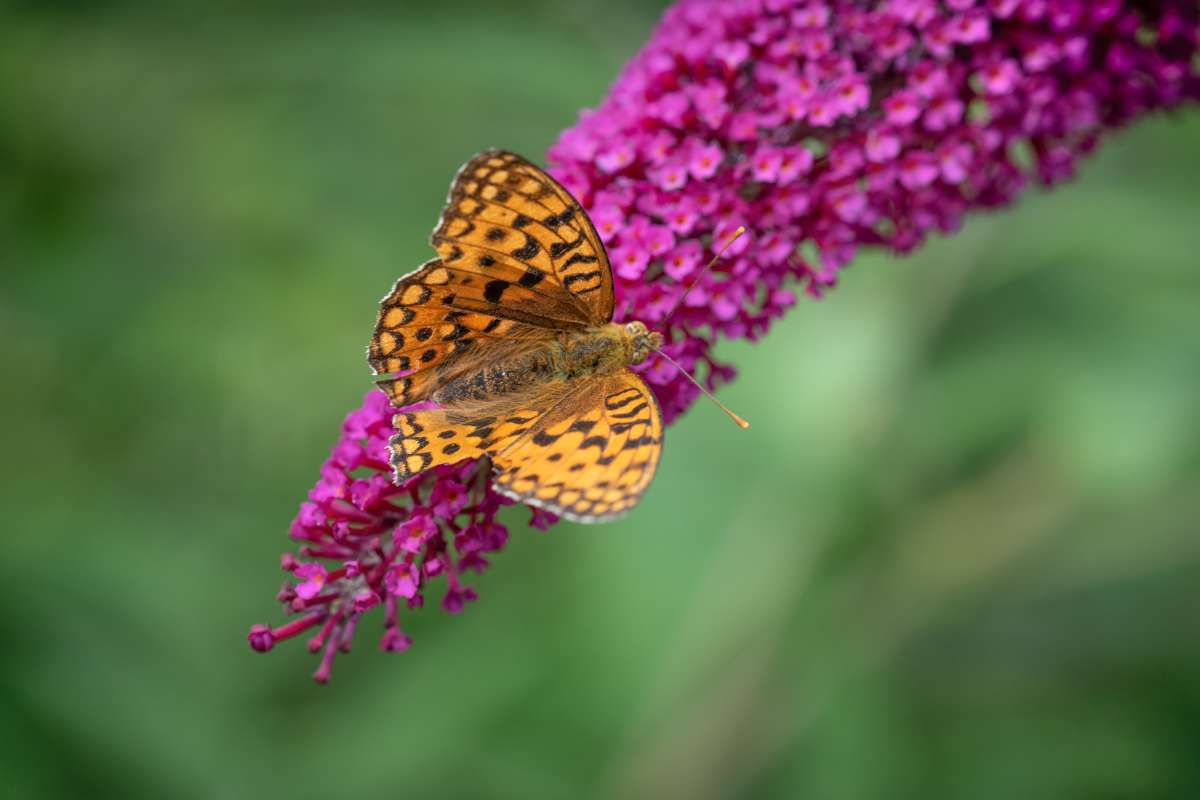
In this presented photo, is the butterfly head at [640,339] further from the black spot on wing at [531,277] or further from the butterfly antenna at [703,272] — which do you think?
the black spot on wing at [531,277]

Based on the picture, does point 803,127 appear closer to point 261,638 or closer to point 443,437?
point 443,437

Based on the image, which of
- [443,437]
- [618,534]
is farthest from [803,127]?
[618,534]

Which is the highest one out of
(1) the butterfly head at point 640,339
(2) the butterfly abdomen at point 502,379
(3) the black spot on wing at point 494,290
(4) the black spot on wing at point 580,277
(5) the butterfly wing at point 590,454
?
(4) the black spot on wing at point 580,277

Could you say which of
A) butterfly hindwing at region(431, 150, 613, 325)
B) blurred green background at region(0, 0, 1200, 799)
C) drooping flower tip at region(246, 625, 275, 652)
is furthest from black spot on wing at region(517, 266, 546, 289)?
blurred green background at region(0, 0, 1200, 799)

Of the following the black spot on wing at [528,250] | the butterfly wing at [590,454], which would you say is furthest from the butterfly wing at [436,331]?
the butterfly wing at [590,454]

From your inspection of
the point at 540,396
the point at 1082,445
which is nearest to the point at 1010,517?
the point at 1082,445

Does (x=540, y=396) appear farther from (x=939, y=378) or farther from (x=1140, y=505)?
(x=1140, y=505)

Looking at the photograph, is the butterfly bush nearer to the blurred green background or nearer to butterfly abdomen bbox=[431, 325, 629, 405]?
butterfly abdomen bbox=[431, 325, 629, 405]
